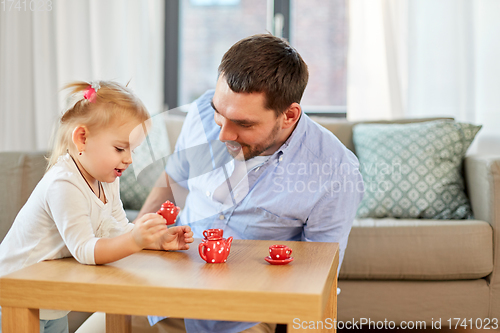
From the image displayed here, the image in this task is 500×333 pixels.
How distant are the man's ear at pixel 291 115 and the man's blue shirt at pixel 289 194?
2cm

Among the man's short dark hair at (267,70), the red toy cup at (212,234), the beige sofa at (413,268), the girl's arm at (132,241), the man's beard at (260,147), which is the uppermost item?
the man's short dark hair at (267,70)

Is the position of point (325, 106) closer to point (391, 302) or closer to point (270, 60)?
point (391, 302)

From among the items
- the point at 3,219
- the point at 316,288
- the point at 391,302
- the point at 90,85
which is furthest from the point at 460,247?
the point at 3,219

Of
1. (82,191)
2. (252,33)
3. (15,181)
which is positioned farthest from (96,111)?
(252,33)

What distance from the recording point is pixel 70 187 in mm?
860

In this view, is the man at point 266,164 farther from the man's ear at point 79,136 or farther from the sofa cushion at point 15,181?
the sofa cushion at point 15,181

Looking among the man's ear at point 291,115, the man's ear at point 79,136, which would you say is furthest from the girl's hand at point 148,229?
the man's ear at point 291,115

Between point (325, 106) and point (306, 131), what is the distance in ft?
6.12

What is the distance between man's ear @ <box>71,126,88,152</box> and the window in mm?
2198

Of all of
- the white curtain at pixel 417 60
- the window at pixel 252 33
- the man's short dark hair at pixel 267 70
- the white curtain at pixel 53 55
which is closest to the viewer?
the man's short dark hair at pixel 267 70

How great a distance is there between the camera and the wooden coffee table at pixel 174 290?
66 centimetres

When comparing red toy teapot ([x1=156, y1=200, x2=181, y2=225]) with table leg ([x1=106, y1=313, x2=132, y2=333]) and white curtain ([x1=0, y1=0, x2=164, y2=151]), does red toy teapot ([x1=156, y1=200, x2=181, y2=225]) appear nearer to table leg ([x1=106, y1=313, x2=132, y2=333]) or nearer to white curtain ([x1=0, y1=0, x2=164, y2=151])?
table leg ([x1=106, y1=313, x2=132, y2=333])

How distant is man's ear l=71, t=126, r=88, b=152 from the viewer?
3.10 feet

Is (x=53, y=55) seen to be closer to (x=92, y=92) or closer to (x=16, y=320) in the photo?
(x=92, y=92)
